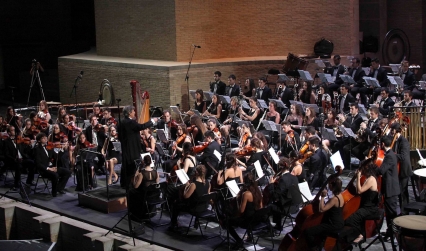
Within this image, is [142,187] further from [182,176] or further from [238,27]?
[238,27]

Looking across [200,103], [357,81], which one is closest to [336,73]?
[357,81]

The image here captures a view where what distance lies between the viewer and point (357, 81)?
793 inches

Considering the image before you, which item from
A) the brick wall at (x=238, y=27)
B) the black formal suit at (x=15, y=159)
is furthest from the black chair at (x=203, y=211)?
the brick wall at (x=238, y=27)

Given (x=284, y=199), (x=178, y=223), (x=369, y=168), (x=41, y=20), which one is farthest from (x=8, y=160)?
(x=41, y=20)

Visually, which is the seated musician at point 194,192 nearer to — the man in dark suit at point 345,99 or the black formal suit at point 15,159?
the black formal suit at point 15,159

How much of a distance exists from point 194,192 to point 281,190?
151 cm

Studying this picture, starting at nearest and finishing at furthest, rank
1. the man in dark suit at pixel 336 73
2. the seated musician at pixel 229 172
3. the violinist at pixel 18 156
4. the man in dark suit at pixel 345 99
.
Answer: the seated musician at pixel 229 172 → the violinist at pixel 18 156 → the man in dark suit at pixel 345 99 → the man in dark suit at pixel 336 73

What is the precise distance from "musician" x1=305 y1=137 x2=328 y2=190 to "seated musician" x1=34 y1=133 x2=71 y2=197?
16.7ft

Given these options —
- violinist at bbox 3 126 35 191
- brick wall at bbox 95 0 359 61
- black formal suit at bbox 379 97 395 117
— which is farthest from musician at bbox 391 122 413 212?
brick wall at bbox 95 0 359 61

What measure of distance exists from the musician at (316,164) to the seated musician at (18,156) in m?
6.14

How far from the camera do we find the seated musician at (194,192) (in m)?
12.5

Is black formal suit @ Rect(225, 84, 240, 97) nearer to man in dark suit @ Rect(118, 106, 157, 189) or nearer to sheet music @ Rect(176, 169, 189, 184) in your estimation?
man in dark suit @ Rect(118, 106, 157, 189)

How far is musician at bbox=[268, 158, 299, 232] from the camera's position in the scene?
1216 centimetres

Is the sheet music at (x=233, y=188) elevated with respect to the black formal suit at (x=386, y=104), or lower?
lower
